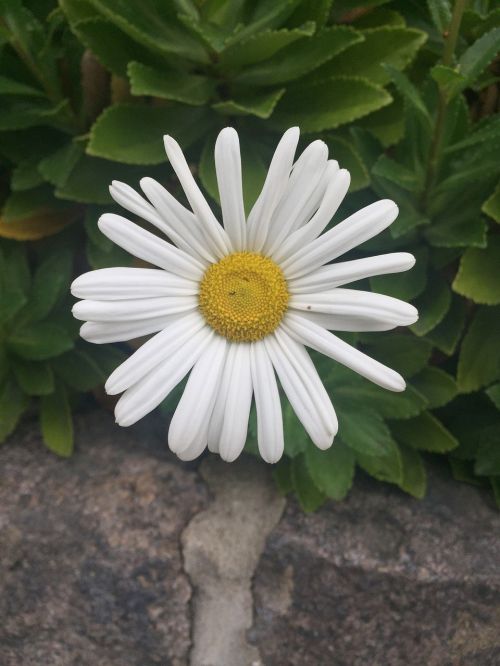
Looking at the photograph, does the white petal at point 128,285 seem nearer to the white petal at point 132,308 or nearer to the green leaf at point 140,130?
the white petal at point 132,308

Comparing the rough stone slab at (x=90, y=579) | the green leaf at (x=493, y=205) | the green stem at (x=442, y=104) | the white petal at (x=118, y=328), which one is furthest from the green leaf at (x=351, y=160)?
the rough stone slab at (x=90, y=579)

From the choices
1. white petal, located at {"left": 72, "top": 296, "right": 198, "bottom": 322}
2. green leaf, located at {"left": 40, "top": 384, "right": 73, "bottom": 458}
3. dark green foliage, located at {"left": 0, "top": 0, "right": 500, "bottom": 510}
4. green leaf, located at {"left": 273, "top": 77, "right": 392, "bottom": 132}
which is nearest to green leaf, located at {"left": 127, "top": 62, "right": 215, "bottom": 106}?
dark green foliage, located at {"left": 0, "top": 0, "right": 500, "bottom": 510}

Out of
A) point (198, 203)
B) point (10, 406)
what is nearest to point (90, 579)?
point (10, 406)

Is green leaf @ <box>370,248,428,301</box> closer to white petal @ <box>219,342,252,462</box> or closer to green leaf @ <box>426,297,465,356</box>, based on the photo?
green leaf @ <box>426,297,465,356</box>

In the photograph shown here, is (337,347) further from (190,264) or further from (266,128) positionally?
(266,128)

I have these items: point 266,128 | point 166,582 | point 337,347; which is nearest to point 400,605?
point 166,582

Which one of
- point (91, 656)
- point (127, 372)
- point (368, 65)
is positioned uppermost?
point (368, 65)

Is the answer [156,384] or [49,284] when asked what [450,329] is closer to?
[156,384]
